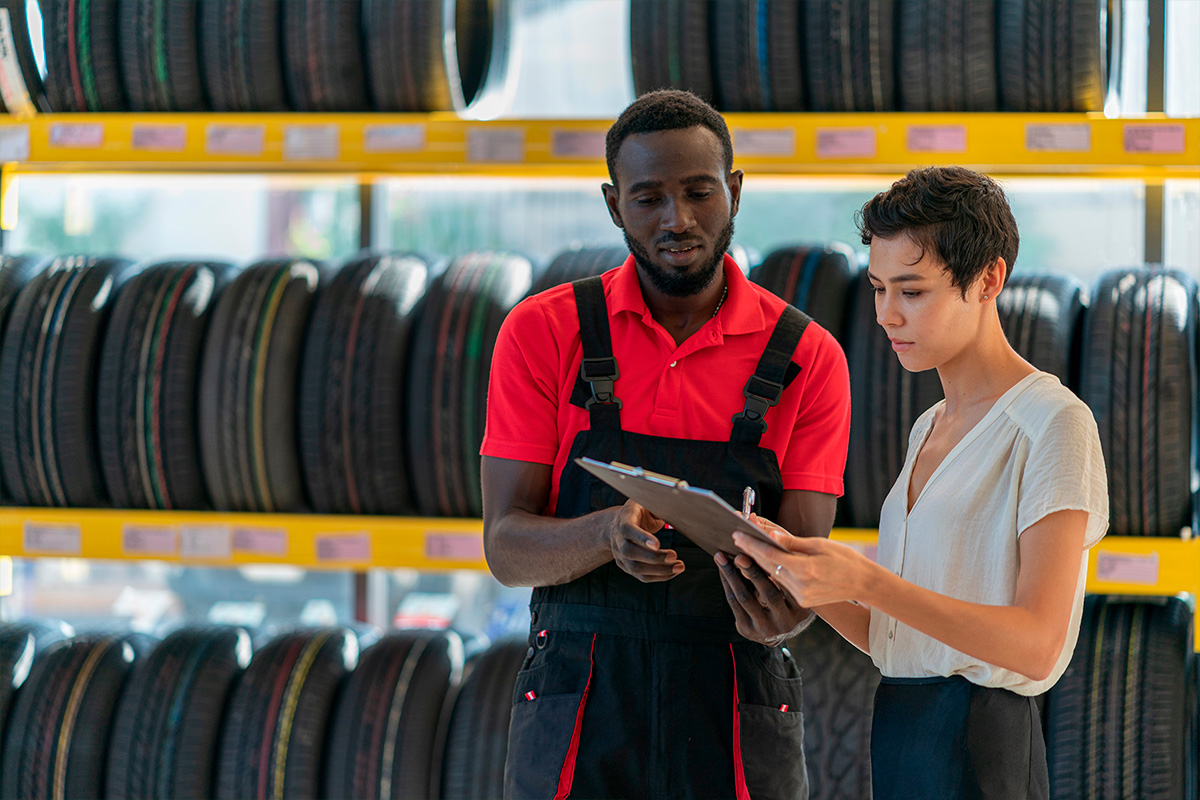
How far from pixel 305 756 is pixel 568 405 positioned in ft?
4.62

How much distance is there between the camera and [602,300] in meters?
1.64

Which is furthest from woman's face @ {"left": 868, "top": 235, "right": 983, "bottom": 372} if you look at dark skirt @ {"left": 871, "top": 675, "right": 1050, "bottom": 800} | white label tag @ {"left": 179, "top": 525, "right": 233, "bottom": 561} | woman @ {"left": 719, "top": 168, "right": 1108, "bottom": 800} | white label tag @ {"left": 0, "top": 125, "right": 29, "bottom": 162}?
white label tag @ {"left": 0, "top": 125, "right": 29, "bottom": 162}

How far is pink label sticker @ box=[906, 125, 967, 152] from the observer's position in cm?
238

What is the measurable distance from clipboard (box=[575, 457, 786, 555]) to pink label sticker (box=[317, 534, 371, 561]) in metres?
1.29

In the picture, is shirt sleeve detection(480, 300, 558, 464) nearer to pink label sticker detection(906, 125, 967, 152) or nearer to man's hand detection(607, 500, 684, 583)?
man's hand detection(607, 500, 684, 583)

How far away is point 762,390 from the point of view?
1.55 m

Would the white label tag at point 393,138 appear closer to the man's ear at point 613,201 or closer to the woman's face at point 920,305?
the man's ear at point 613,201

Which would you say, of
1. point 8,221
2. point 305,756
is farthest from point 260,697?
point 8,221

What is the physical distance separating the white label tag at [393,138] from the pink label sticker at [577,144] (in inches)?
13.3

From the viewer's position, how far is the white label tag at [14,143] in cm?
272

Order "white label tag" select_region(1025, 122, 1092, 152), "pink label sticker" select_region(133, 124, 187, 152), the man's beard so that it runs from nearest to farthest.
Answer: the man's beard < "white label tag" select_region(1025, 122, 1092, 152) < "pink label sticker" select_region(133, 124, 187, 152)

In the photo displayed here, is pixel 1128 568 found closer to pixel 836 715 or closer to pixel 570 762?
pixel 836 715

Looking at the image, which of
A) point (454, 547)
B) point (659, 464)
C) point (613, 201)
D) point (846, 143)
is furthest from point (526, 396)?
point (846, 143)

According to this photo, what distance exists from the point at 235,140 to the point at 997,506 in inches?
83.0
